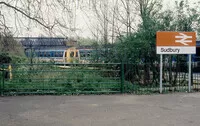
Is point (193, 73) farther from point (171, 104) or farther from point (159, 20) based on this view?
point (171, 104)

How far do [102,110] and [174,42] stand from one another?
5.07 m

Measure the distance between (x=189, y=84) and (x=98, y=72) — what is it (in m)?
3.76

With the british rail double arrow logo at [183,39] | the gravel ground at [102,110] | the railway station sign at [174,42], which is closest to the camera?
the gravel ground at [102,110]

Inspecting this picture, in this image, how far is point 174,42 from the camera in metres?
12.4

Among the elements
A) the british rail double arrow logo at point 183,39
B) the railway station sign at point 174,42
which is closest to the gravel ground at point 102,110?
the railway station sign at point 174,42

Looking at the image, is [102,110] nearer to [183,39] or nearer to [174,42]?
[174,42]

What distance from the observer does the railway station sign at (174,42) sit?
40.3 feet

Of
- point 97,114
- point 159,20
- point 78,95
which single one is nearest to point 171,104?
point 97,114

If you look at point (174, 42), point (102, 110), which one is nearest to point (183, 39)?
point (174, 42)

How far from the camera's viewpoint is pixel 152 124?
7.13 m

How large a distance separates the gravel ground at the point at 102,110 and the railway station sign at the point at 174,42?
1.83m

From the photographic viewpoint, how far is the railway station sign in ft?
40.3

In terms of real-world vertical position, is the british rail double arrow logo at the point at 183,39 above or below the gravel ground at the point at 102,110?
above

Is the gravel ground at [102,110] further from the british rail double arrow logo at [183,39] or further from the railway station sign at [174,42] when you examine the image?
the british rail double arrow logo at [183,39]
